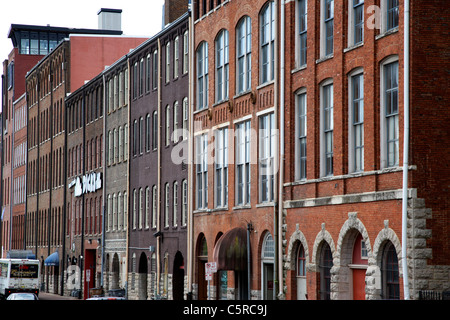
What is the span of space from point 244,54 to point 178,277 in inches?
551

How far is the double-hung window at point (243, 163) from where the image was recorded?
3753cm

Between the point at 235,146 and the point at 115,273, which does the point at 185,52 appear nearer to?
the point at 235,146

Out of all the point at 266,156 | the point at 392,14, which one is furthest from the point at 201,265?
the point at 392,14

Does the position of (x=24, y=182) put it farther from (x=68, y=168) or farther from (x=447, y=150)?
(x=447, y=150)

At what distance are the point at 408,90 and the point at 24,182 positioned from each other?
2813 inches

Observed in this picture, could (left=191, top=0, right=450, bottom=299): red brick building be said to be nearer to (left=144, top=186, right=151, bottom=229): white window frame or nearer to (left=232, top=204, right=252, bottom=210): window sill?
(left=232, top=204, right=252, bottom=210): window sill

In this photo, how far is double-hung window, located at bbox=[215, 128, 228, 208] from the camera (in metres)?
40.0

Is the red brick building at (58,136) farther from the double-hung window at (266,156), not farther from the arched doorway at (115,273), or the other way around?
the double-hung window at (266,156)

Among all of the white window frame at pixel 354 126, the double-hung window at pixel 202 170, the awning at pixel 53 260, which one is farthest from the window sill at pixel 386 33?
the awning at pixel 53 260

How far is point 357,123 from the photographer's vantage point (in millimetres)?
27891

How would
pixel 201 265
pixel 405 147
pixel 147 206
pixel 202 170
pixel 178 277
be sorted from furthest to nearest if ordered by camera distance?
pixel 147 206 < pixel 178 277 < pixel 201 265 < pixel 202 170 < pixel 405 147

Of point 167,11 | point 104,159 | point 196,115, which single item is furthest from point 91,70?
point 196,115

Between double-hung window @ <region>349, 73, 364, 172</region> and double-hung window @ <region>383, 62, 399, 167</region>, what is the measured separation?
147 cm

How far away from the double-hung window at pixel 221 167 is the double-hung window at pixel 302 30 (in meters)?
8.29
